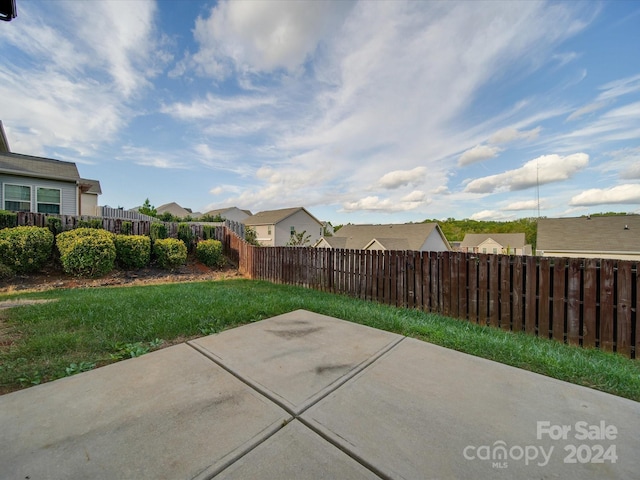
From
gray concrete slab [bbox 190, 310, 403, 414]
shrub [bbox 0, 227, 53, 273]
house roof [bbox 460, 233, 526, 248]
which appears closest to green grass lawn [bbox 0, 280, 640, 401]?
gray concrete slab [bbox 190, 310, 403, 414]

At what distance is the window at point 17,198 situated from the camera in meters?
10.4

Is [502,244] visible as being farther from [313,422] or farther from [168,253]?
[313,422]

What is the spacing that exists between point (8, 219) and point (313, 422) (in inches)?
425

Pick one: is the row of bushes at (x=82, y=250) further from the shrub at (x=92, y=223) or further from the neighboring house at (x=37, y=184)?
the neighboring house at (x=37, y=184)

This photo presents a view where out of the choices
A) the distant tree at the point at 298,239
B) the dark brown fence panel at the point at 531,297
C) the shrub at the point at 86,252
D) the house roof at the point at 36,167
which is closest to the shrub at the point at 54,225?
the shrub at the point at 86,252

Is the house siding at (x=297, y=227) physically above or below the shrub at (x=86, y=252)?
above

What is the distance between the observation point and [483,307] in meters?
4.29

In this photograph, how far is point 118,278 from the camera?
7.87m

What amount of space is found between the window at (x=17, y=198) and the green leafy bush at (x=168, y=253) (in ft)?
21.8

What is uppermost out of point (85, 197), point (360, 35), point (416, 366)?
point (360, 35)

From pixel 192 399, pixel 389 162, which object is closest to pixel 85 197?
pixel 389 162

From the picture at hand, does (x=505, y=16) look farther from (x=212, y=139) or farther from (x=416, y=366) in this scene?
(x=212, y=139)

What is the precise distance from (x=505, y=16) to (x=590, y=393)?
270 inches

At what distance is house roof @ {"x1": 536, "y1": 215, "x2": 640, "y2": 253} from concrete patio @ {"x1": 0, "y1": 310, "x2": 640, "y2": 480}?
73.2 feet
